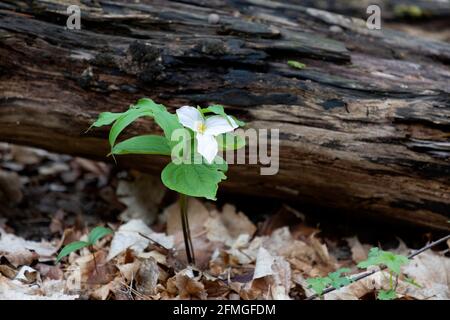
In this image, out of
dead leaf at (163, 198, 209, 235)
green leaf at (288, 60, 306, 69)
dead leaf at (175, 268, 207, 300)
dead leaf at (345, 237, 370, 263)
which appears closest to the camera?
Result: dead leaf at (175, 268, 207, 300)

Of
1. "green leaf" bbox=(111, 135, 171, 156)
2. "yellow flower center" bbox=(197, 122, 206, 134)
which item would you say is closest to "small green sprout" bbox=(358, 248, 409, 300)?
"yellow flower center" bbox=(197, 122, 206, 134)

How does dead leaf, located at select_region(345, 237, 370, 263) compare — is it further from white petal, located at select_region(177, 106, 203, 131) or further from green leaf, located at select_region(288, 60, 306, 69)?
white petal, located at select_region(177, 106, 203, 131)

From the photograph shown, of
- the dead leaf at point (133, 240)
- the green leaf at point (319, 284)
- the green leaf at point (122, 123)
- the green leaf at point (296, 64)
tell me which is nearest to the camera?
the green leaf at point (122, 123)

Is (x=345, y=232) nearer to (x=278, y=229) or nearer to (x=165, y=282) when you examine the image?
(x=278, y=229)

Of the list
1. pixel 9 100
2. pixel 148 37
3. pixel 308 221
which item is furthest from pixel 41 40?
pixel 308 221

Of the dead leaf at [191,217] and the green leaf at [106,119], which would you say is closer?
the green leaf at [106,119]

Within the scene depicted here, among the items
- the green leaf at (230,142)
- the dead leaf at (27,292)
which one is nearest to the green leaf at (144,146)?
the green leaf at (230,142)

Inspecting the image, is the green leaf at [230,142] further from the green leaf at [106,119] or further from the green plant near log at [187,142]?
the green leaf at [106,119]

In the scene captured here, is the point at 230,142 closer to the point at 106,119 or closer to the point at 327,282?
the point at 106,119
